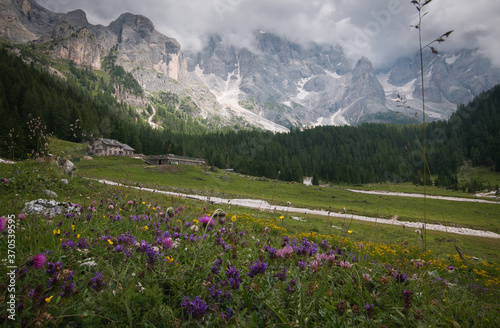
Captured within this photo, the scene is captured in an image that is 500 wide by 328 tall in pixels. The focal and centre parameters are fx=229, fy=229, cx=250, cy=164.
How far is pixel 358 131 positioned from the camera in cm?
17675

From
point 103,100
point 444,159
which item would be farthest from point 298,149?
point 103,100

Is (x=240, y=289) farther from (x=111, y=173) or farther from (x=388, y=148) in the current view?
(x=388, y=148)

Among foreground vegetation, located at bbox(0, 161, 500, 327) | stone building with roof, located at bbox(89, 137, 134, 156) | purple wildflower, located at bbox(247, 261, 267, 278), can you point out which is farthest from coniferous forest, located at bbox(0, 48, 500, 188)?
purple wildflower, located at bbox(247, 261, 267, 278)

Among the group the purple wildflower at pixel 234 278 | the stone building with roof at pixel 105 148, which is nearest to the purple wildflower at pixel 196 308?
the purple wildflower at pixel 234 278

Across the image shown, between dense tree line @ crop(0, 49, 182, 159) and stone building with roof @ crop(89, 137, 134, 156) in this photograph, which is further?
stone building with roof @ crop(89, 137, 134, 156)

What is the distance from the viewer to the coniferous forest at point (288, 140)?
259 feet

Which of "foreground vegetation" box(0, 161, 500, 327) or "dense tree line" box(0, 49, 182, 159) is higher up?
"dense tree line" box(0, 49, 182, 159)

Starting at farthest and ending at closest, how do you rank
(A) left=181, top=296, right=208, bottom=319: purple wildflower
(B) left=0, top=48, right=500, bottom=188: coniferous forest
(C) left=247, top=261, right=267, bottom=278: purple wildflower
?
(B) left=0, top=48, right=500, bottom=188: coniferous forest < (C) left=247, top=261, right=267, bottom=278: purple wildflower < (A) left=181, top=296, right=208, bottom=319: purple wildflower

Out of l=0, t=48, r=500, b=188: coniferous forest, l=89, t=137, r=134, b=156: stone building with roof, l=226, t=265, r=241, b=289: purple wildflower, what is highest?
l=0, t=48, r=500, b=188: coniferous forest

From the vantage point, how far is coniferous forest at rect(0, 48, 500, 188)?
79.0 meters

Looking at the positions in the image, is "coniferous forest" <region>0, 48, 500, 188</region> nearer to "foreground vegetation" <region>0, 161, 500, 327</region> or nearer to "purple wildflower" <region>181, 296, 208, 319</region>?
"foreground vegetation" <region>0, 161, 500, 327</region>

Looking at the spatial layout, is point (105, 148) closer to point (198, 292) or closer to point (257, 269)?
point (198, 292)

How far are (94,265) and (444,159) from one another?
167970 millimetres

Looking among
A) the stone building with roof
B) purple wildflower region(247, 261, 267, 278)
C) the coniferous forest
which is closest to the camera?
purple wildflower region(247, 261, 267, 278)
